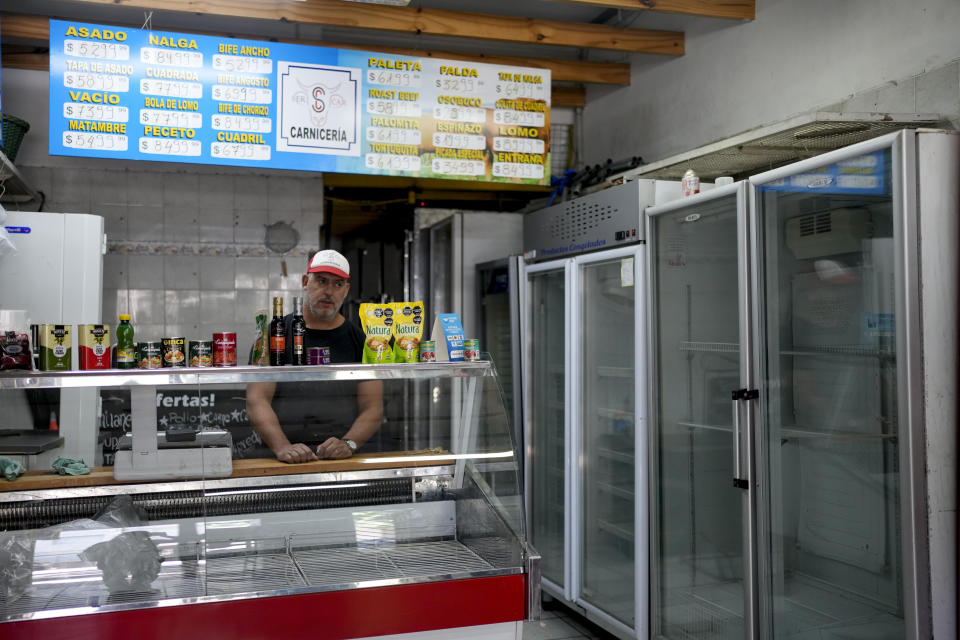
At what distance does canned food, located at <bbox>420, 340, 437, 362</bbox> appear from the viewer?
293 cm

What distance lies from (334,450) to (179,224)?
3.53m

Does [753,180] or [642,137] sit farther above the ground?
[642,137]

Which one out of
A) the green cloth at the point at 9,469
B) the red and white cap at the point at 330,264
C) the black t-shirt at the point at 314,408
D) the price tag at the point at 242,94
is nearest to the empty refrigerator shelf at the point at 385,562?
the black t-shirt at the point at 314,408

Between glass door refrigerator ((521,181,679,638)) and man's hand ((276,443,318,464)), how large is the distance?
5.99ft

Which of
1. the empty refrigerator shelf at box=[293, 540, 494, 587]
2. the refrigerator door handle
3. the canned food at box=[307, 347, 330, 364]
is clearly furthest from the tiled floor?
the canned food at box=[307, 347, 330, 364]

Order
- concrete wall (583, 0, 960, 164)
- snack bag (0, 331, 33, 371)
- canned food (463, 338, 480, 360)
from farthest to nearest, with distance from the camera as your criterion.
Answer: concrete wall (583, 0, 960, 164) → canned food (463, 338, 480, 360) → snack bag (0, 331, 33, 371)

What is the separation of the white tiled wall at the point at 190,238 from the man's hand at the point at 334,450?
318cm

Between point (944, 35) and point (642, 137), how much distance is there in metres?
2.50

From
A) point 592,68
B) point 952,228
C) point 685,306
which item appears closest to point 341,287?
point 685,306

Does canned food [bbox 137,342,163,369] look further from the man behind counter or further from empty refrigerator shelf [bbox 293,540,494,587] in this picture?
empty refrigerator shelf [bbox 293,540,494,587]

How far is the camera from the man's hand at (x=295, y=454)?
9.16 ft

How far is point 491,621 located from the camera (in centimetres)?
269

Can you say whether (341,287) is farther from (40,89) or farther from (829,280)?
(40,89)

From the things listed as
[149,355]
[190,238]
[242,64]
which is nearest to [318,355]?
[149,355]
